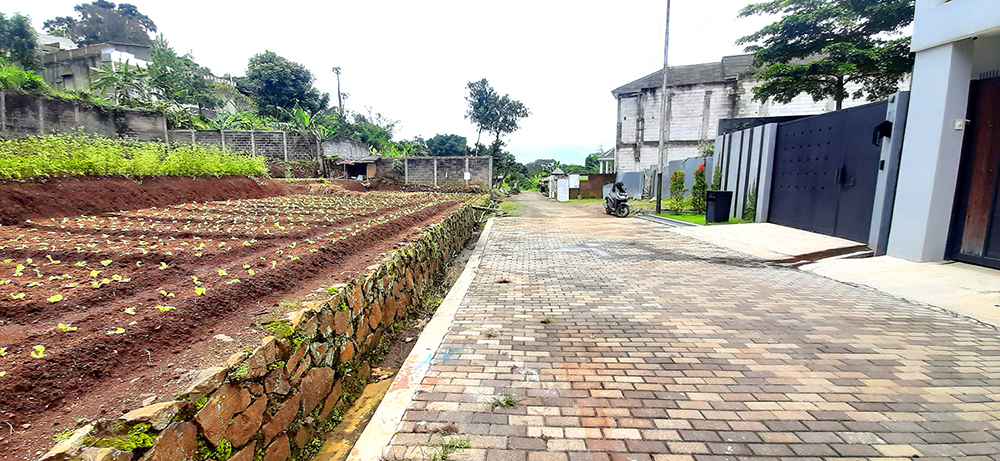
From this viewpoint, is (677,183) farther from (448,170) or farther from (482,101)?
(482,101)

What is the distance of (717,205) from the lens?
11711 mm

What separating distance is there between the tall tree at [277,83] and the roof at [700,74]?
2574 centimetres

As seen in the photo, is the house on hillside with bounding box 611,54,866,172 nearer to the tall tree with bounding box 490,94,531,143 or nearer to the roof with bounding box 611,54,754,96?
the roof with bounding box 611,54,754,96

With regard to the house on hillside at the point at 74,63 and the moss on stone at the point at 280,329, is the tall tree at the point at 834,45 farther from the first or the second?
the house on hillside at the point at 74,63

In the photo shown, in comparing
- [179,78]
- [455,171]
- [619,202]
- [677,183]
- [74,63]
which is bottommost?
[619,202]

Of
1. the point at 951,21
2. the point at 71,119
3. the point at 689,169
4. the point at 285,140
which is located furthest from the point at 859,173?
the point at 71,119

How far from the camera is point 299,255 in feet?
14.3

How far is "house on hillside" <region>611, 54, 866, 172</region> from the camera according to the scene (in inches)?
1144

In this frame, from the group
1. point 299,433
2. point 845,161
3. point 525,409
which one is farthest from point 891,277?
point 299,433

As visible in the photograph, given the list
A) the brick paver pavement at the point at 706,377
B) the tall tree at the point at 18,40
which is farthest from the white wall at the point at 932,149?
the tall tree at the point at 18,40

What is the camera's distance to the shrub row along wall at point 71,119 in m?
19.1

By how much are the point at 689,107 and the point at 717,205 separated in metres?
21.8

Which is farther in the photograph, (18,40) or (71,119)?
(18,40)

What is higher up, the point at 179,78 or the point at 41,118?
the point at 179,78
